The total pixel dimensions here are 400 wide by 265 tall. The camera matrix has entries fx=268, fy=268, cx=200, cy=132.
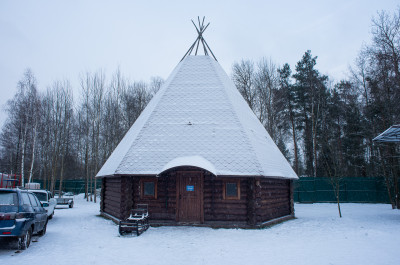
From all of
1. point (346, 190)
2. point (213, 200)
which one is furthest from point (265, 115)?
point (213, 200)

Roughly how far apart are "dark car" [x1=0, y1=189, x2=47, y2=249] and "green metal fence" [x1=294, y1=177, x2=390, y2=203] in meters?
20.6

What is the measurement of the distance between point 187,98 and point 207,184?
15.6 feet

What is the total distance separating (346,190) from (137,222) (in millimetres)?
21090

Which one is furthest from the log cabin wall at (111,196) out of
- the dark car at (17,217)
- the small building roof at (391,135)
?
the small building roof at (391,135)

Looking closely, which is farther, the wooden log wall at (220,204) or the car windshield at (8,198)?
the wooden log wall at (220,204)

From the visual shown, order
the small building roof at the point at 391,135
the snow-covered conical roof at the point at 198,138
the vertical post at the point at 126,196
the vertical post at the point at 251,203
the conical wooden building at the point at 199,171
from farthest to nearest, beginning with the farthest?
1. the small building roof at the point at 391,135
2. the vertical post at the point at 126,196
3. the snow-covered conical roof at the point at 198,138
4. the conical wooden building at the point at 199,171
5. the vertical post at the point at 251,203

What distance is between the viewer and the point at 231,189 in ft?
36.2

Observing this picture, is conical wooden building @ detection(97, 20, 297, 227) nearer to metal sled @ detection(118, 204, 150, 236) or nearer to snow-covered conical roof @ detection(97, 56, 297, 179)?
snow-covered conical roof @ detection(97, 56, 297, 179)

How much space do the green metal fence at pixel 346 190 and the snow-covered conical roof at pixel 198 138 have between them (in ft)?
38.7

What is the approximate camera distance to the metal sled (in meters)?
9.20

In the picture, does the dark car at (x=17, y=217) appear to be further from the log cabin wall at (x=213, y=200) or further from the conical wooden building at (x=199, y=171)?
the log cabin wall at (x=213, y=200)

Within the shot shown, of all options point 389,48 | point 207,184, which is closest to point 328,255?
point 207,184

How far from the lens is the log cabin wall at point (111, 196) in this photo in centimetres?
1209

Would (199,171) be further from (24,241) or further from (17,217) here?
(17,217)
